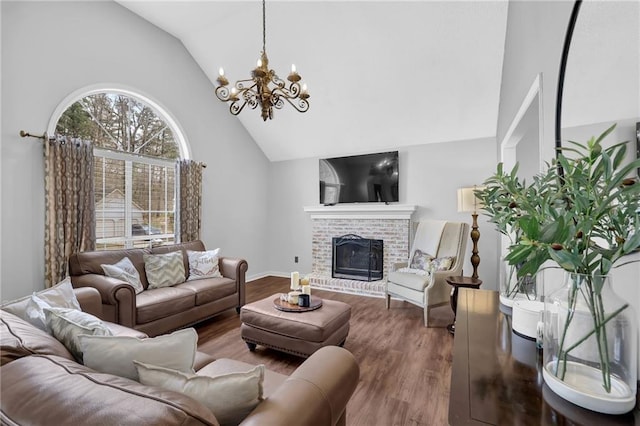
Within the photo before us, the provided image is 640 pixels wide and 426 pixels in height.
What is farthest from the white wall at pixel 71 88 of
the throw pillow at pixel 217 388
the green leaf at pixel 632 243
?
the green leaf at pixel 632 243

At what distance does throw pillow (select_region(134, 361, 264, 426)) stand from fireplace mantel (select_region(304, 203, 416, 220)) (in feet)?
13.1

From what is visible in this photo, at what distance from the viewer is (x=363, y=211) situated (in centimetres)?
493

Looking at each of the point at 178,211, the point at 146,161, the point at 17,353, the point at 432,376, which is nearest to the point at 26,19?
the point at 146,161

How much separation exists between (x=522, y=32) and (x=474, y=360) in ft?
8.56

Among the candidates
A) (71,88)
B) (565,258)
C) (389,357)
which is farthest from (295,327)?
(71,88)

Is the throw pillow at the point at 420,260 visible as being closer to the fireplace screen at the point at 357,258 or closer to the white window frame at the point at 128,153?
the fireplace screen at the point at 357,258

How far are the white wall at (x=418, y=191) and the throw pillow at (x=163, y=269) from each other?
2.58 metres

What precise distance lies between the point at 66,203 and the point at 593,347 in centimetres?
401

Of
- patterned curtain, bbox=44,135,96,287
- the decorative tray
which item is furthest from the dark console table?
patterned curtain, bbox=44,135,96,287

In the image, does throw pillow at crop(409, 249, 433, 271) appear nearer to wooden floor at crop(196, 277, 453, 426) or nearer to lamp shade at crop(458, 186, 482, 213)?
wooden floor at crop(196, 277, 453, 426)

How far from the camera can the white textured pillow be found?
3.17 feet

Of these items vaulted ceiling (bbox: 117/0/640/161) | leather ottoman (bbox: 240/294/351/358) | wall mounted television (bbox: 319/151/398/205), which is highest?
vaulted ceiling (bbox: 117/0/640/161)

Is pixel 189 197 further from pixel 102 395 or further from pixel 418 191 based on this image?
pixel 102 395

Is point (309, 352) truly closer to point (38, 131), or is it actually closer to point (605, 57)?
point (605, 57)
